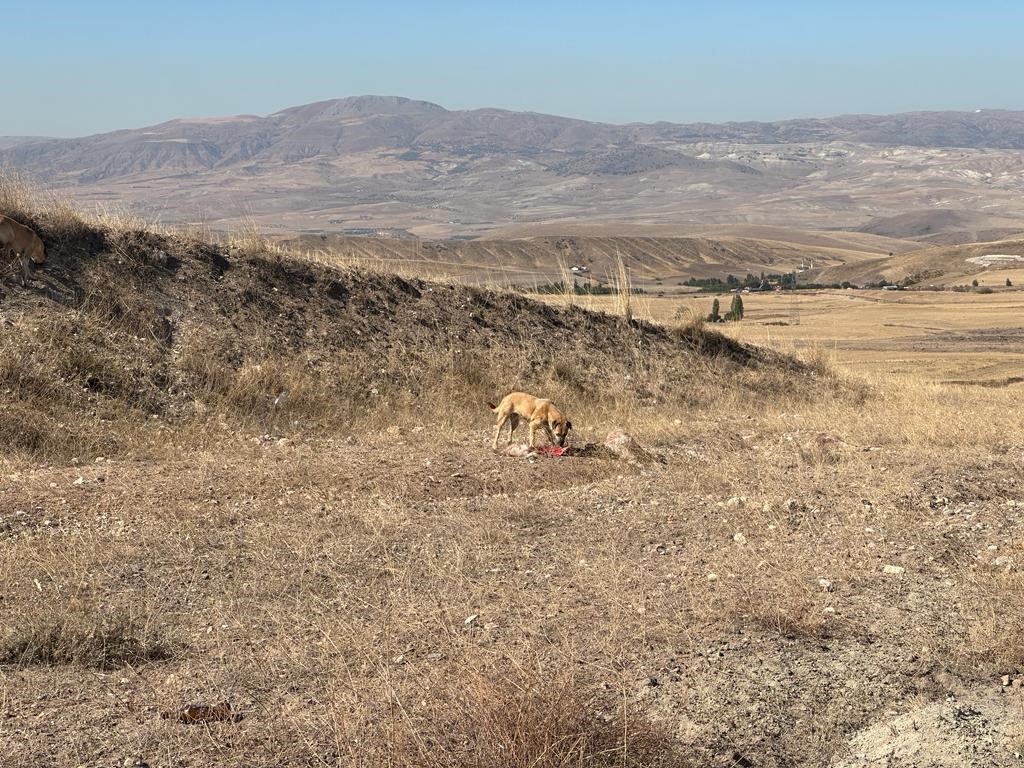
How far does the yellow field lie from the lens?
2245 centimetres

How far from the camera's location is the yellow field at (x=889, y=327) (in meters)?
22.5

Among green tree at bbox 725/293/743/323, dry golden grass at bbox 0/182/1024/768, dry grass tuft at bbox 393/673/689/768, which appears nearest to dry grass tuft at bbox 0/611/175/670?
dry golden grass at bbox 0/182/1024/768

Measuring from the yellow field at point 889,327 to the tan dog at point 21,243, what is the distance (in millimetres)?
8677

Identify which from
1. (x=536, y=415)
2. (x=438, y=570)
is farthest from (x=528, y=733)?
(x=536, y=415)

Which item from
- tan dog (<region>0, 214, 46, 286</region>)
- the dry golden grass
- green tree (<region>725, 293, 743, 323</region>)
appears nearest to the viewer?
the dry golden grass

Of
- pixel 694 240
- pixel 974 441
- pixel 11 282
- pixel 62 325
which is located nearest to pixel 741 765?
pixel 974 441

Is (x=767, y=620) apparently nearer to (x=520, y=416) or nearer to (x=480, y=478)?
(x=480, y=478)

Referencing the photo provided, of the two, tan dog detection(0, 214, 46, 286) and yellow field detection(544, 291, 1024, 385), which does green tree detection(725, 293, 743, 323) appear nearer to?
A: yellow field detection(544, 291, 1024, 385)

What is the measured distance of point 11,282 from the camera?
12.4 metres

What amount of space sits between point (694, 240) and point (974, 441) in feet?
398

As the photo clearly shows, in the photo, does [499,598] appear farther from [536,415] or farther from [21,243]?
[21,243]

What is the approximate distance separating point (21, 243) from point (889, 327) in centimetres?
4458

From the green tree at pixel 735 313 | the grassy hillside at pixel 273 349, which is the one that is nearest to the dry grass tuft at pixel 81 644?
the grassy hillside at pixel 273 349

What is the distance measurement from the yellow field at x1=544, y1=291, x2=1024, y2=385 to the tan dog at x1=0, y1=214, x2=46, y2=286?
8677mm
